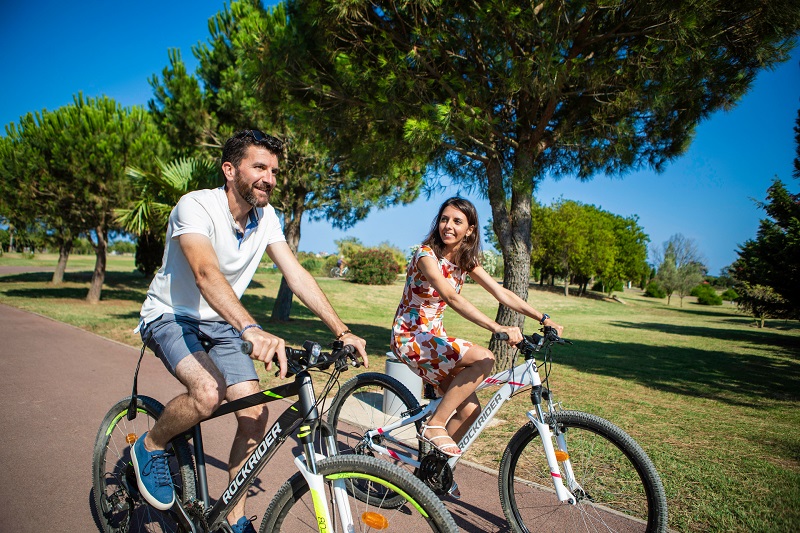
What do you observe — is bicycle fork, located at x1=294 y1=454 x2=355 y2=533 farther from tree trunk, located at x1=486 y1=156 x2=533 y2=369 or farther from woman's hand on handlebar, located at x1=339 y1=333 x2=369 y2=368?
tree trunk, located at x1=486 y1=156 x2=533 y2=369

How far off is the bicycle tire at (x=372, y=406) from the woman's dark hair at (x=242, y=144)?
5.73ft

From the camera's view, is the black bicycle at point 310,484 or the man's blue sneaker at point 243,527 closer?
the black bicycle at point 310,484

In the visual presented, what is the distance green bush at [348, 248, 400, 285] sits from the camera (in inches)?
1207

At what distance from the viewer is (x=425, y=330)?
3379mm

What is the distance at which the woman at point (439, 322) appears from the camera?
305 centimetres

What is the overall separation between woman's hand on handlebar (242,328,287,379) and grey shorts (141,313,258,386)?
58 cm

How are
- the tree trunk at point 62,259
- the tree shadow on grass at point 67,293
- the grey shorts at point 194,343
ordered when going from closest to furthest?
the grey shorts at point 194,343
the tree shadow on grass at point 67,293
the tree trunk at point 62,259

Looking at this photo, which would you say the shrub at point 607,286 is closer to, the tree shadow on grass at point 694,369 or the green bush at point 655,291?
the green bush at point 655,291

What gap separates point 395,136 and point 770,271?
1419 cm

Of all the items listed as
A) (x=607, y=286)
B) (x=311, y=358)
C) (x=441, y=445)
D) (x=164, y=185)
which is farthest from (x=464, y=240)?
(x=607, y=286)

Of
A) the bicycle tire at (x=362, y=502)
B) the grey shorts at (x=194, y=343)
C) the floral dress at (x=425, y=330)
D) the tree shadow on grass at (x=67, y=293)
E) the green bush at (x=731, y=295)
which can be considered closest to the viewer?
the bicycle tire at (x=362, y=502)

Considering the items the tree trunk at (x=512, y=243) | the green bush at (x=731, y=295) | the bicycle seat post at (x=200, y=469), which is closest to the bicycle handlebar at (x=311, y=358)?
the bicycle seat post at (x=200, y=469)

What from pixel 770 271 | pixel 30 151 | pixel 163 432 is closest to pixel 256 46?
pixel 163 432

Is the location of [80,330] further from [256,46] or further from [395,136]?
[395,136]
